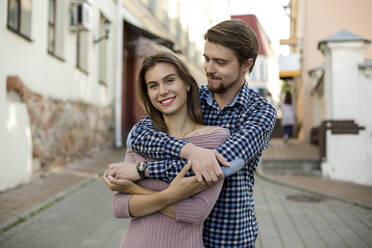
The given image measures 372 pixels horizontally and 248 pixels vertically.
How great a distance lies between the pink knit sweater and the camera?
167 cm

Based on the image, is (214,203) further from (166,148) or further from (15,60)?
(15,60)

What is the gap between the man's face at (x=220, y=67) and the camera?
1811 millimetres

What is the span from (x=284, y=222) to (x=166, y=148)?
14.9 ft

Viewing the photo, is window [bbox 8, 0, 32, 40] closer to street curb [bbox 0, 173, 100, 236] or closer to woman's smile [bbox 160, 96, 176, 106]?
street curb [bbox 0, 173, 100, 236]

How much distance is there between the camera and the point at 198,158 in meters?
1.63

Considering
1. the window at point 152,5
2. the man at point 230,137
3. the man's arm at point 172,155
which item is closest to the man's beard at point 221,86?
the man at point 230,137

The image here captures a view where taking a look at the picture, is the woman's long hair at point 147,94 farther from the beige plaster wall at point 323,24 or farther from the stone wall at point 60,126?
the beige plaster wall at point 323,24

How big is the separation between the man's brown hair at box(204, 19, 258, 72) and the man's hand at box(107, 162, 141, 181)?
25.1 inches

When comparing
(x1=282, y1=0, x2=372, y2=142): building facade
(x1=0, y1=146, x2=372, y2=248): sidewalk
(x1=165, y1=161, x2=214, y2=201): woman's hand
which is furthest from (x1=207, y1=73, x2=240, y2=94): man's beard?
(x1=282, y1=0, x2=372, y2=142): building facade

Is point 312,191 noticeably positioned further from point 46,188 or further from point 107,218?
point 46,188

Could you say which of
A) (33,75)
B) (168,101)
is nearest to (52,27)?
(33,75)

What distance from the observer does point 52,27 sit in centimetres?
1005

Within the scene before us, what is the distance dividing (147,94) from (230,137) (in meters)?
0.47

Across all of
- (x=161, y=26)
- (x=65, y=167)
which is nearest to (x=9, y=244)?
(x=65, y=167)
